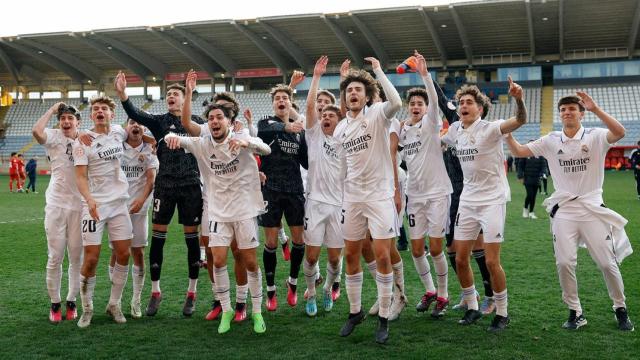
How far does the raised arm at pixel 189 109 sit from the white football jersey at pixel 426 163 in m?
2.19

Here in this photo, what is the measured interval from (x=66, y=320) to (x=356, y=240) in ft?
9.52

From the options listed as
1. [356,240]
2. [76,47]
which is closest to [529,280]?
[356,240]

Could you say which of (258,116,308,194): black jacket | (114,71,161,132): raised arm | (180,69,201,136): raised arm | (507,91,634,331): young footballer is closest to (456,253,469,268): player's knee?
(507,91,634,331): young footballer

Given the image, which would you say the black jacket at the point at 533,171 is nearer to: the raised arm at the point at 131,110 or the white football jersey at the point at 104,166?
the raised arm at the point at 131,110

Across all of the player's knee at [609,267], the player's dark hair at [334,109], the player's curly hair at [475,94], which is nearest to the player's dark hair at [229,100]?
the player's dark hair at [334,109]

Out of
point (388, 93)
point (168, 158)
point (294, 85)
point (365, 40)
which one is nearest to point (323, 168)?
point (294, 85)

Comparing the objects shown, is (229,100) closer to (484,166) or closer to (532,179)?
(484,166)

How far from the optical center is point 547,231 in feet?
37.4

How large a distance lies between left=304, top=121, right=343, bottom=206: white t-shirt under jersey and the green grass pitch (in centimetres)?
121

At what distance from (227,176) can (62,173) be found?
1.70 meters

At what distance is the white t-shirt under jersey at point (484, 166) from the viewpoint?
5.11 meters

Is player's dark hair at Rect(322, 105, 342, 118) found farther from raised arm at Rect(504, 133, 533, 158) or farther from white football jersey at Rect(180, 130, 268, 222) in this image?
raised arm at Rect(504, 133, 533, 158)

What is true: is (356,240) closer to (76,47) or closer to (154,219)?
(154,219)

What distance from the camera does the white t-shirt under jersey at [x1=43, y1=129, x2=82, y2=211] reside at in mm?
5465
